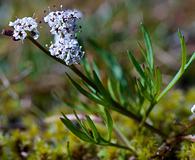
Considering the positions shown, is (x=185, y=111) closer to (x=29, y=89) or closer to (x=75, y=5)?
(x=29, y=89)

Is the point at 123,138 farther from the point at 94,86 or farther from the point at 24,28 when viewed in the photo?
the point at 24,28

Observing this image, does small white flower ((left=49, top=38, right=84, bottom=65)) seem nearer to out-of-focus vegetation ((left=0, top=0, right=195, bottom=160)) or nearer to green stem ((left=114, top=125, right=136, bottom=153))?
→ out-of-focus vegetation ((left=0, top=0, right=195, bottom=160))

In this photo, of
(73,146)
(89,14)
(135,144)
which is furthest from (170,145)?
(89,14)

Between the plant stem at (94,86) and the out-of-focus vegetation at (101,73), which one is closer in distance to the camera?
the plant stem at (94,86)

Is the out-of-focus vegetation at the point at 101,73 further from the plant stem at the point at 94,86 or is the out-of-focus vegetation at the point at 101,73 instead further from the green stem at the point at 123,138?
the plant stem at the point at 94,86

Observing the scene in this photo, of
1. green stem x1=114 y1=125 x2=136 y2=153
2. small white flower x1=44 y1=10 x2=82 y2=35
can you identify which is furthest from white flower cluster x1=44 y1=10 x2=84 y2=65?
green stem x1=114 y1=125 x2=136 y2=153

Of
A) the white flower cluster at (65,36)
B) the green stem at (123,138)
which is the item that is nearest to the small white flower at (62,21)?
the white flower cluster at (65,36)
